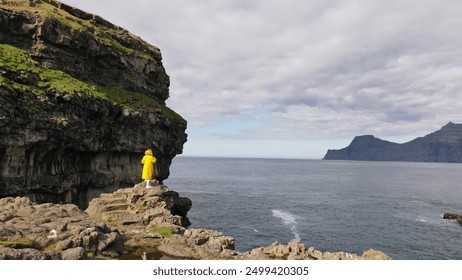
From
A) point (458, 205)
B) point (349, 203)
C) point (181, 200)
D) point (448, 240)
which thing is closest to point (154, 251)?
point (181, 200)

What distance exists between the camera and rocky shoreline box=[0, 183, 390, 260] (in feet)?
55.3

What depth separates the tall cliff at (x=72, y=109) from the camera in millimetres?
47500

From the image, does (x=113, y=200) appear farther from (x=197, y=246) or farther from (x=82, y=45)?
(x=82, y=45)

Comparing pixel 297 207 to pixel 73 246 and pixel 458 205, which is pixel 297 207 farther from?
pixel 73 246

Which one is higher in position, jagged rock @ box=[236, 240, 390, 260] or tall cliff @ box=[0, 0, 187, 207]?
tall cliff @ box=[0, 0, 187, 207]

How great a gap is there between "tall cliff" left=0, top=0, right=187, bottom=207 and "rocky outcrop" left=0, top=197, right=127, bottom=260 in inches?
1135

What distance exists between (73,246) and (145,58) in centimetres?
6877

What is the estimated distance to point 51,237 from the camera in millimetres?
18000

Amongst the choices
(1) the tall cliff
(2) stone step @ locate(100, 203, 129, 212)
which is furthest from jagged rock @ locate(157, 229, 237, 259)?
(1) the tall cliff

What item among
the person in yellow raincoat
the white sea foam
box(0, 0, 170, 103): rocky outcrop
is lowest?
the white sea foam

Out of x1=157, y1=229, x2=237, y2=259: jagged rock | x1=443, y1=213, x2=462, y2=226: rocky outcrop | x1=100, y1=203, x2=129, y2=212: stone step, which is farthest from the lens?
x1=443, y1=213, x2=462, y2=226: rocky outcrop

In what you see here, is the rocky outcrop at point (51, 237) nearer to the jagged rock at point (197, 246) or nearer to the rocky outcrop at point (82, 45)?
the jagged rock at point (197, 246)

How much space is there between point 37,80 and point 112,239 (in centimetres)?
4399

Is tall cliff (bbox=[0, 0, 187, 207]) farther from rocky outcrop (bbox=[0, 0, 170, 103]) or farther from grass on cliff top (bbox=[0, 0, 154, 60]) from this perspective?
grass on cliff top (bbox=[0, 0, 154, 60])
